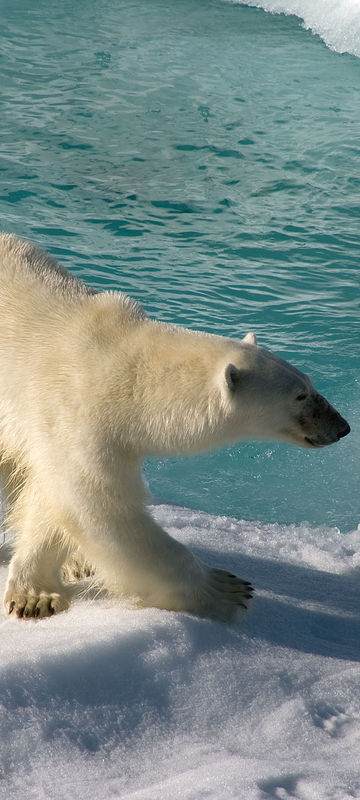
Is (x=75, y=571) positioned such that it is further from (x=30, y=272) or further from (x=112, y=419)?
(x=30, y=272)

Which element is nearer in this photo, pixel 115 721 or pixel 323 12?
pixel 115 721

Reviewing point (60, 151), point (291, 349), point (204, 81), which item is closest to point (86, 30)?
point (204, 81)

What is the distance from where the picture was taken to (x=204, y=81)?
1201 centimetres

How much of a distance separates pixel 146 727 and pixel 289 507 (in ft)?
8.95

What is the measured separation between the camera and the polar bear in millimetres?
2922

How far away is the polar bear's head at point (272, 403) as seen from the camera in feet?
9.64

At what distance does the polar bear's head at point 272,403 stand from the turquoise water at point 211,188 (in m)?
2.00

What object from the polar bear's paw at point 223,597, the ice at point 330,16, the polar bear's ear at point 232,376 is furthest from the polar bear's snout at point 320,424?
the ice at point 330,16

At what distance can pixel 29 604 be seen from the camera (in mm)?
3188

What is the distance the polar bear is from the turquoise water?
209 centimetres

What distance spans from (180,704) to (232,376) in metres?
0.97

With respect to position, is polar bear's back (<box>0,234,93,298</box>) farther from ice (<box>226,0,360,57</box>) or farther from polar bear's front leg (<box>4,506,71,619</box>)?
ice (<box>226,0,360,57</box>)

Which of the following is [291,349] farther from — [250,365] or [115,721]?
[115,721]

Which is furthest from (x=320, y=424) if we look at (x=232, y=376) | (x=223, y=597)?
(x=223, y=597)
